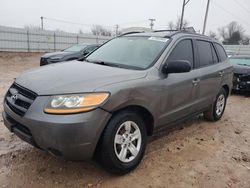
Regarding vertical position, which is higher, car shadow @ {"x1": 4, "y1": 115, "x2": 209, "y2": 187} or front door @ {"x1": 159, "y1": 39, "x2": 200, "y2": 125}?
front door @ {"x1": 159, "y1": 39, "x2": 200, "y2": 125}

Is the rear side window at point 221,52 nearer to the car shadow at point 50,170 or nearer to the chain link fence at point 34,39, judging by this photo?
the car shadow at point 50,170

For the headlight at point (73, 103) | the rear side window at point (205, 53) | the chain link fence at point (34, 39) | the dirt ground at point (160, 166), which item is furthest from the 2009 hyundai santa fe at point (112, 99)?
the chain link fence at point (34, 39)

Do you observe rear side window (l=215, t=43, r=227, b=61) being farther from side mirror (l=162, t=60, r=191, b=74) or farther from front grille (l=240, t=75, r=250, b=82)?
front grille (l=240, t=75, r=250, b=82)

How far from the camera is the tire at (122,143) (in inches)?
110

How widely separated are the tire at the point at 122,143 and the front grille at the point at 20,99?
2.85 feet

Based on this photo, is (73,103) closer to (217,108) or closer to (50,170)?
(50,170)

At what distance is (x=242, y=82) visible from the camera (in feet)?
28.3

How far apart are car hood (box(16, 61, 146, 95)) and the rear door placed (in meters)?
1.60

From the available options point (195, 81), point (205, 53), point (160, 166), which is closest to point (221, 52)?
point (205, 53)

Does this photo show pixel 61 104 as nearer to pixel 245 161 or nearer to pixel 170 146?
pixel 170 146

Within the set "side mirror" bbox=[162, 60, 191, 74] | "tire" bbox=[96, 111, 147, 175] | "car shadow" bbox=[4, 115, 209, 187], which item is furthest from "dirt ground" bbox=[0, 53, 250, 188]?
"side mirror" bbox=[162, 60, 191, 74]

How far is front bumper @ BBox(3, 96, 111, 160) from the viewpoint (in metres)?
2.50

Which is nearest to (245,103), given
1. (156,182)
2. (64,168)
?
(156,182)

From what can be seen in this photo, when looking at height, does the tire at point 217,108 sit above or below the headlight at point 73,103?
below
